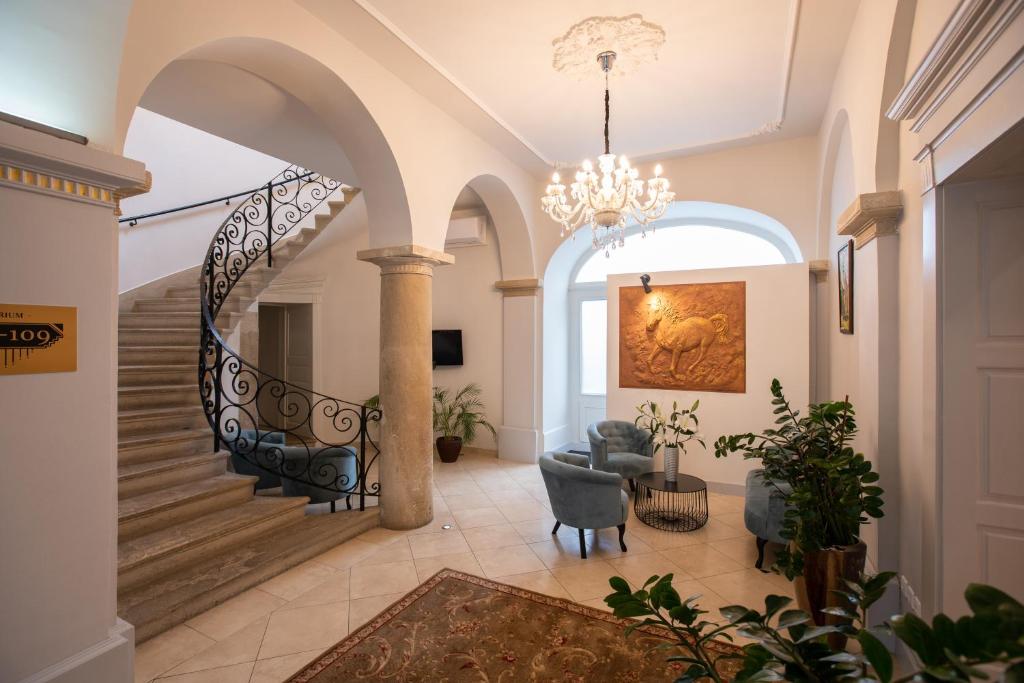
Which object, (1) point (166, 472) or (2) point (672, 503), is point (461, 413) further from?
(1) point (166, 472)

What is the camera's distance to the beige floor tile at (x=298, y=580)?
3.46 m

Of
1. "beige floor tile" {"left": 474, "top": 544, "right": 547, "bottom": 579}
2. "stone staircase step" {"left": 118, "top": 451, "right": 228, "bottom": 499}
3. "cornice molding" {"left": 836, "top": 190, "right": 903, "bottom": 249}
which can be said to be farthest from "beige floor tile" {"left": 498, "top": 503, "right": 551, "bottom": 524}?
"cornice molding" {"left": 836, "top": 190, "right": 903, "bottom": 249}

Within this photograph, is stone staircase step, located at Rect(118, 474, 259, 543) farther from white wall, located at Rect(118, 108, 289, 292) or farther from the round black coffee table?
white wall, located at Rect(118, 108, 289, 292)

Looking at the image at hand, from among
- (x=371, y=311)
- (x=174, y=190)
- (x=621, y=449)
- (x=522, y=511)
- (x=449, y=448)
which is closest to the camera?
(x=522, y=511)

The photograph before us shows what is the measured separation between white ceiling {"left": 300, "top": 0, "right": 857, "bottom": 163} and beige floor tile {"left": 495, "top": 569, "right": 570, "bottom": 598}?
4.09m

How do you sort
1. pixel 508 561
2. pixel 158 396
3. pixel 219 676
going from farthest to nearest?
pixel 158 396 < pixel 508 561 < pixel 219 676

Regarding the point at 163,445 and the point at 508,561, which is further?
the point at 163,445

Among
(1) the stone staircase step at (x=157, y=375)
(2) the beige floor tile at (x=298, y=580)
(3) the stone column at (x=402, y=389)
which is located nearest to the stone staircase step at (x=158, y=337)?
(1) the stone staircase step at (x=157, y=375)

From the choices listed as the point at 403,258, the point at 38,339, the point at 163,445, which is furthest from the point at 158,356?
the point at 38,339

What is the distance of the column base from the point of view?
23.6 feet

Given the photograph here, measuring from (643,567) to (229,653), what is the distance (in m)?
2.84

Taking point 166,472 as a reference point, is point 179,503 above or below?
below

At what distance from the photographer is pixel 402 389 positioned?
4.63 metres

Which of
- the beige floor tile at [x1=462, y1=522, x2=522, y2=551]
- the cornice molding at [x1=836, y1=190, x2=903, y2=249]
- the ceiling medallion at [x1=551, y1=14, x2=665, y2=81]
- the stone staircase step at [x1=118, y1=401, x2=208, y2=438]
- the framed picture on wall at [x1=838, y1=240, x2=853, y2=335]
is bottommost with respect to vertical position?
the beige floor tile at [x1=462, y1=522, x2=522, y2=551]
